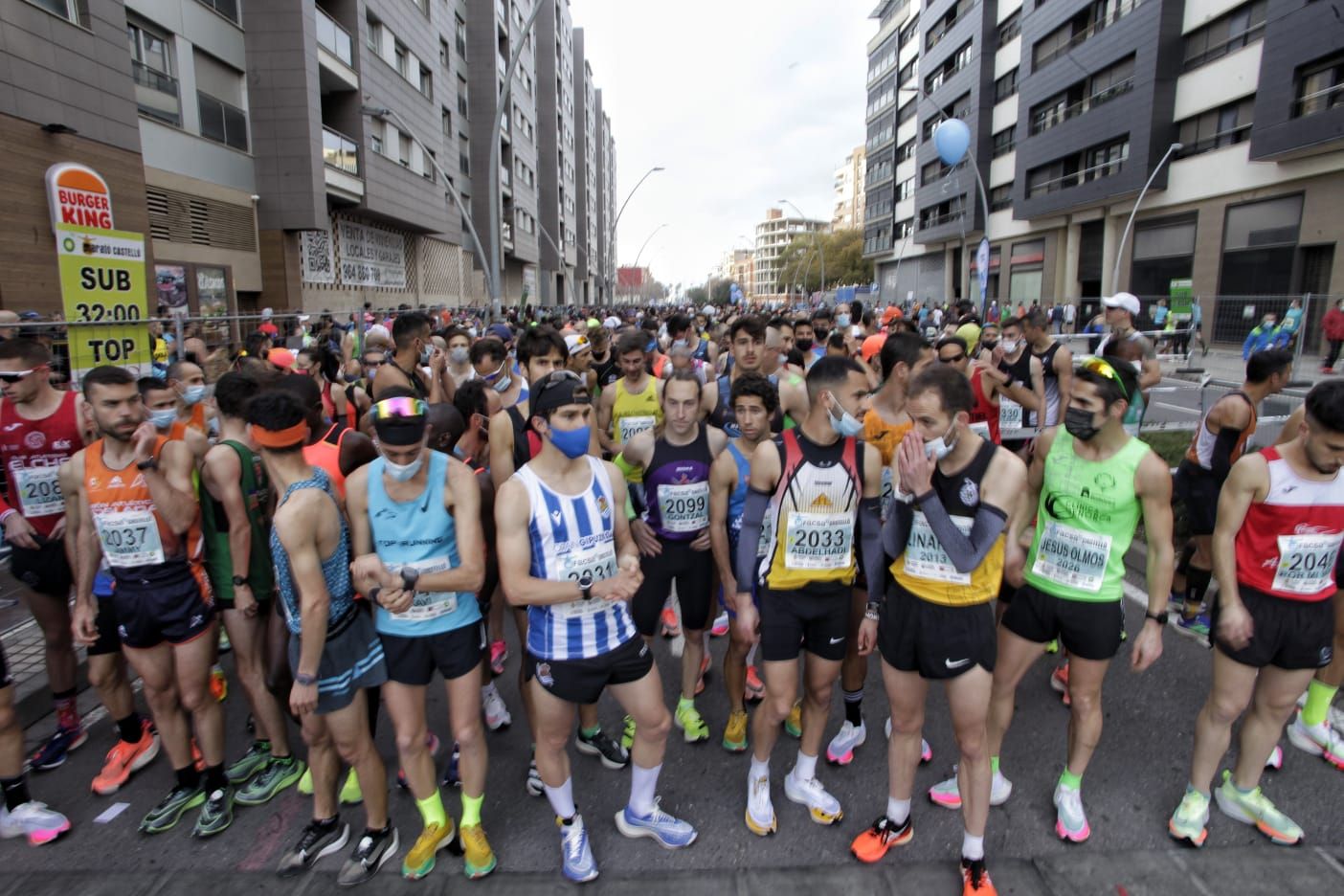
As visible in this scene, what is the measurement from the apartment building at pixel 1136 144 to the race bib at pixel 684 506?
2668 centimetres

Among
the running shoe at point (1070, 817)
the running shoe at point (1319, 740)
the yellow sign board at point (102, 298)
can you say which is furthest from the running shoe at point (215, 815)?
the running shoe at point (1319, 740)

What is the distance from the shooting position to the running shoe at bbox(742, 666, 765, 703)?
4.41m

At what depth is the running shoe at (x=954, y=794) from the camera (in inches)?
137

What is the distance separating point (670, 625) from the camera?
5.56 metres

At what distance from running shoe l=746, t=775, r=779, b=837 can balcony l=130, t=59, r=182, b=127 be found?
18149 mm

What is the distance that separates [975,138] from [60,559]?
48127mm

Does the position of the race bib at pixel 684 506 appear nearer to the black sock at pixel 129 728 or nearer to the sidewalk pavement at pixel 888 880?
the sidewalk pavement at pixel 888 880

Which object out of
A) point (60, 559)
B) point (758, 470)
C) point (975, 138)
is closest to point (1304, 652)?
point (758, 470)

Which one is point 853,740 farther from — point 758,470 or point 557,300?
point 557,300

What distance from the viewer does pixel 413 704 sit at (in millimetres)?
3152

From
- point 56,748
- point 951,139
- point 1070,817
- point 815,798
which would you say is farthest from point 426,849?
point 951,139

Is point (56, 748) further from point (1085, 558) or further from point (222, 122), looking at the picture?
point (222, 122)

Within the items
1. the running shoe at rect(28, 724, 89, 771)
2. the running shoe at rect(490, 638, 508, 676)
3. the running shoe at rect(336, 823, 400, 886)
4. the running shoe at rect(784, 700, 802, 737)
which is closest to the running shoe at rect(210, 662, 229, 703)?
the running shoe at rect(28, 724, 89, 771)

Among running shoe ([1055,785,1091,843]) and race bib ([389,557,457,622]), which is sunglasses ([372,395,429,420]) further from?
running shoe ([1055,785,1091,843])
